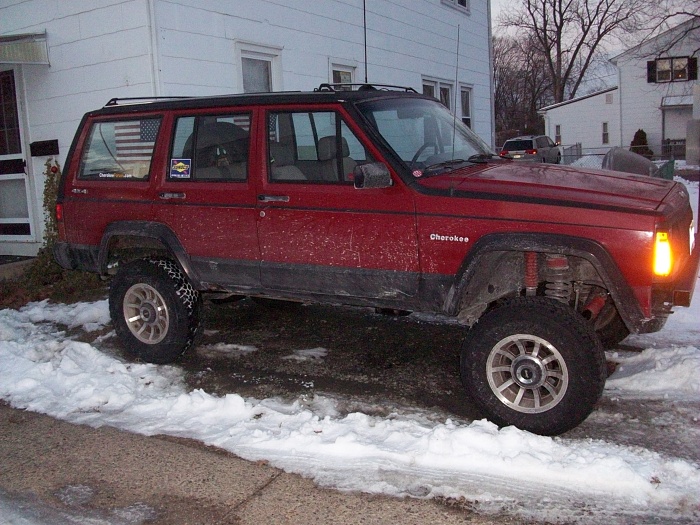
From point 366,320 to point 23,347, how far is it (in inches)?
123

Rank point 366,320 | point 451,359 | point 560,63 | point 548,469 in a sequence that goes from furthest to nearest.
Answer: point 560,63 < point 366,320 < point 451,359 < point 548,469

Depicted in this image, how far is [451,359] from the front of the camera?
5.71 meters

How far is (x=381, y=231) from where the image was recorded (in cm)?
464

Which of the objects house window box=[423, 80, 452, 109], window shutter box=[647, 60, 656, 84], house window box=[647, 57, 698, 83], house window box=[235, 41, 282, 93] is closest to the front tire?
house window box=[235, 41, 282, 93]

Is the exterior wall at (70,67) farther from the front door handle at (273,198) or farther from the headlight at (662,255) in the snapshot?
the headlight at (662,255)

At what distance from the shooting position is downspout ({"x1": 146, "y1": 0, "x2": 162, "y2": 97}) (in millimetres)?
7930

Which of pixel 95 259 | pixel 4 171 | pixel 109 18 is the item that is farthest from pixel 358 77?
pixel 95 259

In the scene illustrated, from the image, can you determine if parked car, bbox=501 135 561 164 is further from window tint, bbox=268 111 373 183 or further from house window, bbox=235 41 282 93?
window tint, bbox=268 111 373 183

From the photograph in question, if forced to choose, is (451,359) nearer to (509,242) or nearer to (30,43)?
(509,242)

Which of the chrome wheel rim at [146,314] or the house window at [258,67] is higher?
the house window at [258,67]

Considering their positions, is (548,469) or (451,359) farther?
(451,359)

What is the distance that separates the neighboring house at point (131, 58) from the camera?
26.8 feet

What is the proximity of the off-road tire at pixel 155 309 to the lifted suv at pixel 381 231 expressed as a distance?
0.05ft

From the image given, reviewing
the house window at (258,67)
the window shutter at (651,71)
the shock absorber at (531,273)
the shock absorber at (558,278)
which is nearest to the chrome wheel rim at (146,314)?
the shock absorber at (531,273)
